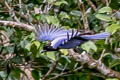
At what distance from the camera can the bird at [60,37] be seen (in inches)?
41.2

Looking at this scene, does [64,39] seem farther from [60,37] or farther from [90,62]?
[90,62]

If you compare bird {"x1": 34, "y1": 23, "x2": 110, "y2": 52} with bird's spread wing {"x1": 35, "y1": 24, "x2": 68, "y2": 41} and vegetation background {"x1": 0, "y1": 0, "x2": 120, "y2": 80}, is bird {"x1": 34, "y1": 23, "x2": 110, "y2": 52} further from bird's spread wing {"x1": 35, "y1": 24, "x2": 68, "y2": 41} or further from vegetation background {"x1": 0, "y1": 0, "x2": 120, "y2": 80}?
vegetation background {"x1": 0, "y1": 0, "x2": 120, "y2": 80}

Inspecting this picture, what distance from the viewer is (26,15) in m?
1.61

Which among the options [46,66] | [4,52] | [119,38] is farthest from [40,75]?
[119,38]

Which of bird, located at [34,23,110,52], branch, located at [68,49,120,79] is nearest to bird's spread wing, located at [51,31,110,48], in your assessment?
bird, located at [34,23,110,52]

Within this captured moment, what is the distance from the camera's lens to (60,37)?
1075mm

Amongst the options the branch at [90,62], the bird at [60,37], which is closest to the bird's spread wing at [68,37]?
the bird at [60,37]

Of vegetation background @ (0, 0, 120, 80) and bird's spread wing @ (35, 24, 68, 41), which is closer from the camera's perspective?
bird's spread wing @ (35, 24, 68, 41)

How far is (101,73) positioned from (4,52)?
0.46m

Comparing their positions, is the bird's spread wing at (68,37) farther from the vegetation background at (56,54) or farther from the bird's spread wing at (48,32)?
the vegetation background at (56,54)

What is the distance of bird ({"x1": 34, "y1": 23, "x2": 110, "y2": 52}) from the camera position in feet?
3.43

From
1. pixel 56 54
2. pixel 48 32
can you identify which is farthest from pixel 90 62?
pixel 48 32

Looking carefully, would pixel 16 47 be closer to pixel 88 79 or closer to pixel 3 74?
pixel 3 74

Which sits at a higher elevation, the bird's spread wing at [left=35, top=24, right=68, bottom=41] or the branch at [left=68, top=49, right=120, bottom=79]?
the bird's spread wing at [left=35, top=24, right=68, bottom=41]
